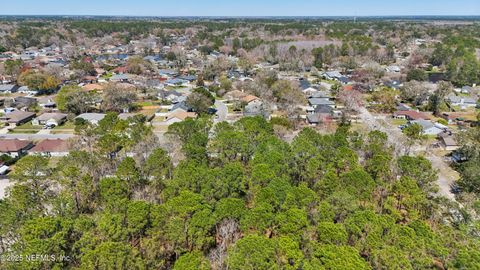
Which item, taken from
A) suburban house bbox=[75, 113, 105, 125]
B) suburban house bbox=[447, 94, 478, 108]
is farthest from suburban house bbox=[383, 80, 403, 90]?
suburban house bbox=[75, 113, 105, 125]

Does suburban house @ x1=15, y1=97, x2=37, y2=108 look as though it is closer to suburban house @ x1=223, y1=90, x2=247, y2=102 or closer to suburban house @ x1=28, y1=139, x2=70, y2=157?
suburban house @ x1=28, y1=139, x2=70, y2=157

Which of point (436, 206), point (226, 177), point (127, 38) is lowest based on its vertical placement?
point (436, 206)

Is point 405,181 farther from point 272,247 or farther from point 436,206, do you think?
point 272,247

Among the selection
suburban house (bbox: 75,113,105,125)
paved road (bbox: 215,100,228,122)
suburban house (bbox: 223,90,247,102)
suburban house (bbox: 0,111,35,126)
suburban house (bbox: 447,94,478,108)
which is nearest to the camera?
suburban house (bbox: 0,111,35,126)

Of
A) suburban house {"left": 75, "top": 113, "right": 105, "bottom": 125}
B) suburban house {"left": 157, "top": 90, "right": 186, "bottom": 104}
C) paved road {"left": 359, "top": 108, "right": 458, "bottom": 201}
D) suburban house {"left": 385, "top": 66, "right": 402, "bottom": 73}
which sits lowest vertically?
paved road {"left": 359, "top": 108, "right": 458, "bottom": 201}

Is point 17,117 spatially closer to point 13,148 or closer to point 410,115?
point 13,148

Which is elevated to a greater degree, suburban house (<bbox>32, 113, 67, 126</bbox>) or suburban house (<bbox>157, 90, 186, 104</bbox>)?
suburban house (<bbox>157, 90, 186, 104</bbox>)

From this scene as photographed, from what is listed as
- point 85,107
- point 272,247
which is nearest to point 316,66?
point 85,107
